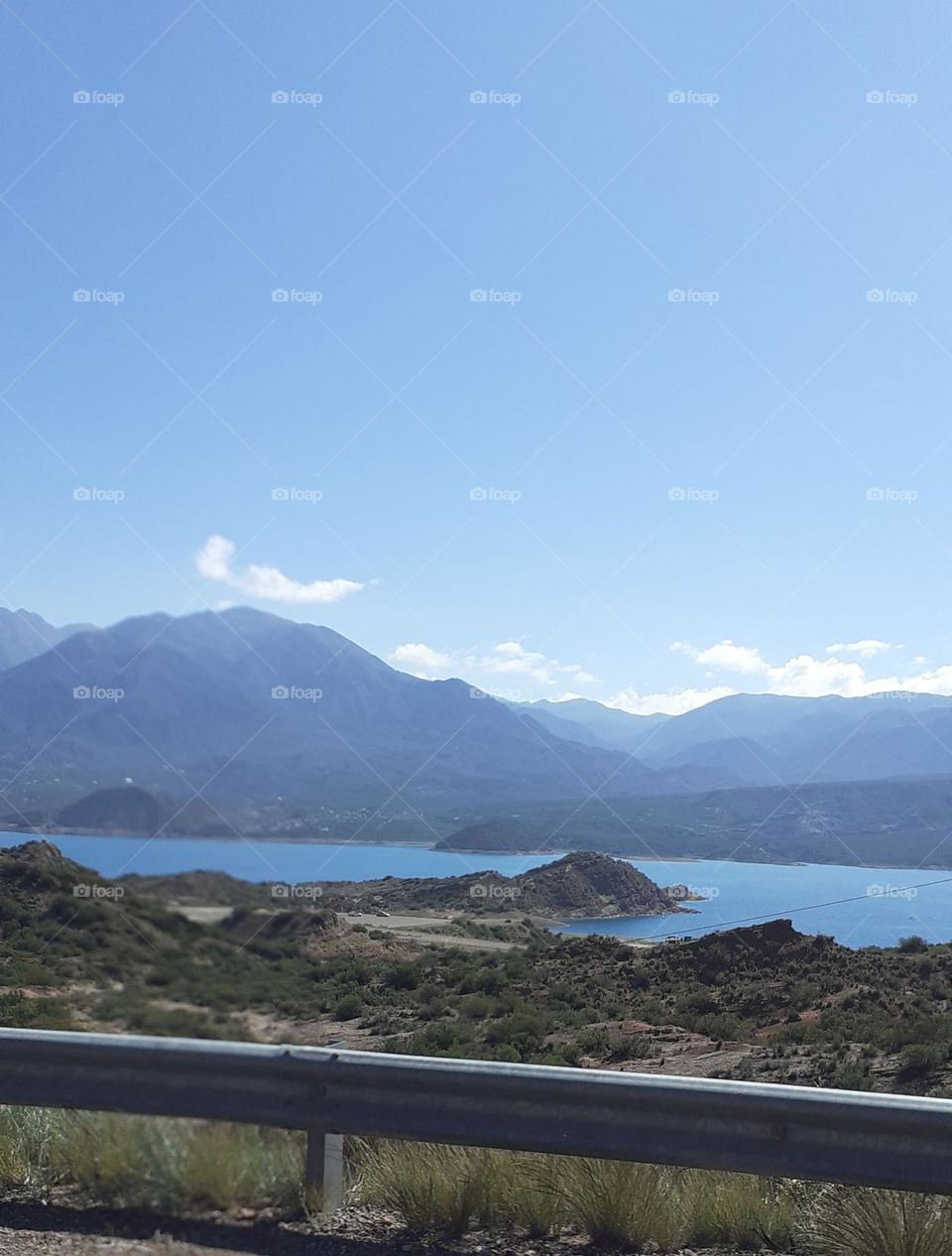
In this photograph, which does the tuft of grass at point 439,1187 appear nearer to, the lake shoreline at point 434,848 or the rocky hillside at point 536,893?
the lake shoreline at point 434,848

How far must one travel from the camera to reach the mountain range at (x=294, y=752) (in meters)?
12.5

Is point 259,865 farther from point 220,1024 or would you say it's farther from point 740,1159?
point 740,1159

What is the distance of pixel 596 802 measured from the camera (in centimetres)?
4347

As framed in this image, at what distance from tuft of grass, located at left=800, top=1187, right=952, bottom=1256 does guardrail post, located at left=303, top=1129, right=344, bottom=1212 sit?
1908 millimetres

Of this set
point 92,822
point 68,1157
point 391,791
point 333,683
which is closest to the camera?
point 68,1157

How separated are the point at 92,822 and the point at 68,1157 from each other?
4789 millimetres

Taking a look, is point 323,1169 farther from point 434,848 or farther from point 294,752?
point 434,848

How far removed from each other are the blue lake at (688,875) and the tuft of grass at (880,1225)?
4185mm

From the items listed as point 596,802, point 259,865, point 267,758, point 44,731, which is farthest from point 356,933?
point 596,802

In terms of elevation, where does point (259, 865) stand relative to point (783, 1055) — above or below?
above

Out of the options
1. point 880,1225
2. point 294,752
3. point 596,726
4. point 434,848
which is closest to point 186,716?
point 294,752

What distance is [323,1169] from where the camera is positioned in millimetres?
4398

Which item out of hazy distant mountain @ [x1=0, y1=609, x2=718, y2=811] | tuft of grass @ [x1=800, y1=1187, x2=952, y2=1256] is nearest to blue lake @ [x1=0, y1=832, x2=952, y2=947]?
hazy distant mountain @ [x1=0, y1=609, x2=718, y2=811]

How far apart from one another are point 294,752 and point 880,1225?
1579 centimetres
